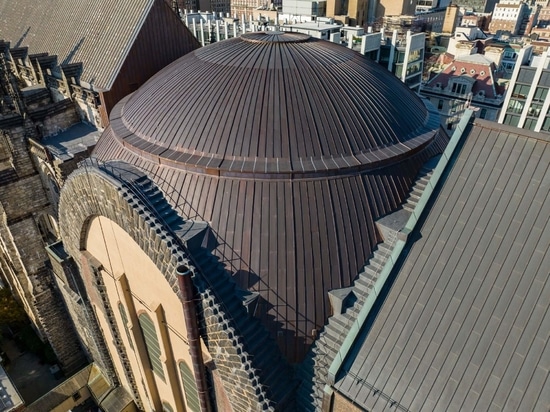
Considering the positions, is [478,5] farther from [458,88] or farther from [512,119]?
[512,119]

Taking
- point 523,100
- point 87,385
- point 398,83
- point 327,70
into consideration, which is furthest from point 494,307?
point 523,100

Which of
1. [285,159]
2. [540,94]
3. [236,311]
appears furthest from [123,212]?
[540,94]

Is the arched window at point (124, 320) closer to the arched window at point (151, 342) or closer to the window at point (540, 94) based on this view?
the arched window at point (151, 342)

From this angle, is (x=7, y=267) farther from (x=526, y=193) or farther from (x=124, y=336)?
(x=526, y=193)

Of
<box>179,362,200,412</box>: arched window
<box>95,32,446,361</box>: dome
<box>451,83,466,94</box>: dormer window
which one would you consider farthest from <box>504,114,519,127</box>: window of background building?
<box>179,362,200,412</box>: arched window

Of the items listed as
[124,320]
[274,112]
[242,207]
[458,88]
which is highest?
[274,112]

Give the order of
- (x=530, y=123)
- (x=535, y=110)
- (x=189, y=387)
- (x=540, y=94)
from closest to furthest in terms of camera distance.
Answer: (x=189, y=387) < (x=540, y=94) < (x=535, y=110) < (x=530, y=123)

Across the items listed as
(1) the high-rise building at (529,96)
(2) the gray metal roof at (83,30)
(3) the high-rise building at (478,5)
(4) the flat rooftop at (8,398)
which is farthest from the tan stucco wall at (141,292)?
(3) the high-rise building at (478,5)
